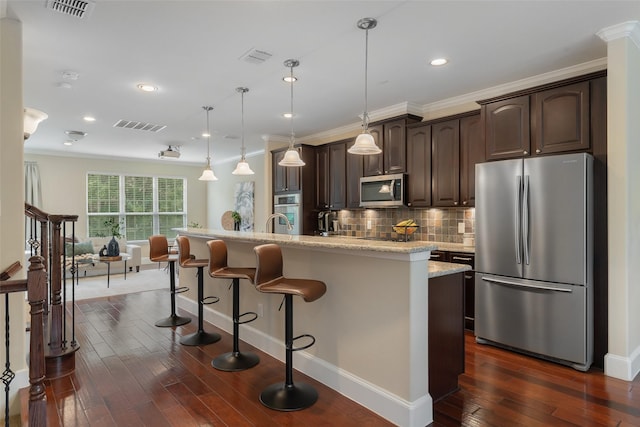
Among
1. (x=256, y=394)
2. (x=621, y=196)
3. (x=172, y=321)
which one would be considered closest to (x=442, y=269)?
(x=256, y=394)

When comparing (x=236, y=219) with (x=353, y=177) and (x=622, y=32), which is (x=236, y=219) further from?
(x=622, y=32)

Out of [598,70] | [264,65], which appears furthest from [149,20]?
[598,70]

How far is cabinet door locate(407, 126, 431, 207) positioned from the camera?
15.3 feet

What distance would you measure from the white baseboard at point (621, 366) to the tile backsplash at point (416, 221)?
1.85 metres

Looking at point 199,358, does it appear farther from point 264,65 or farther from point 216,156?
point 216,156

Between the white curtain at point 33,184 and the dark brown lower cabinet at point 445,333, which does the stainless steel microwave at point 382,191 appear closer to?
the dark brown lower cabinet at point 445,333

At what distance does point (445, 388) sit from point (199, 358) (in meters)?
2.05

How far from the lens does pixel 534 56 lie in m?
3.33

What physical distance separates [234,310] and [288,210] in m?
3.31

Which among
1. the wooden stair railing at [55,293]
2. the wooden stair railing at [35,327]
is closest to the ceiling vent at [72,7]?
the wooden stair railing at [55,293]

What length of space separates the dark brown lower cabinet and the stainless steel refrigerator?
103 cm

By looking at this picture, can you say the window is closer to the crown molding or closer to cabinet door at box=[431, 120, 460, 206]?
cabinet door at box=[431, 120, 460, 206]

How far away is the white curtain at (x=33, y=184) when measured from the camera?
777 cm

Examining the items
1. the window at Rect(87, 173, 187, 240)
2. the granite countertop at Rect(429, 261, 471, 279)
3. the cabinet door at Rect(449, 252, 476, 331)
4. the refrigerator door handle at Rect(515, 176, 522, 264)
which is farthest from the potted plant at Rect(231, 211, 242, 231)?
the granite countertop at Rect(429, 261, 471, 279)
